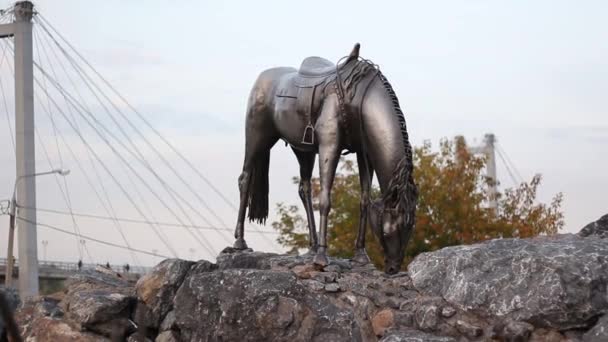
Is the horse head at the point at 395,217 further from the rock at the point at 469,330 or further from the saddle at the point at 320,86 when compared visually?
the rock at the point at 469,330

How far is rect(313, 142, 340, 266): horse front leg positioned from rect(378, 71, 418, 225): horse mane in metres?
0.58

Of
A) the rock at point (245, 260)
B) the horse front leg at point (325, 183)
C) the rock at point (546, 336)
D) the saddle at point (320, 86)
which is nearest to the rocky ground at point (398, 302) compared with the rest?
the rock at point (546, 336)

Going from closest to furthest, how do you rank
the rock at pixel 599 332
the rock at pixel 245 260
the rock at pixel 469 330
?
the rock at pixel 599 332 < the rock at pixel 469 330 < the rock at pixel 245 260

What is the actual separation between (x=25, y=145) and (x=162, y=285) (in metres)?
16.0

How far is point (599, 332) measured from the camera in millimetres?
8586

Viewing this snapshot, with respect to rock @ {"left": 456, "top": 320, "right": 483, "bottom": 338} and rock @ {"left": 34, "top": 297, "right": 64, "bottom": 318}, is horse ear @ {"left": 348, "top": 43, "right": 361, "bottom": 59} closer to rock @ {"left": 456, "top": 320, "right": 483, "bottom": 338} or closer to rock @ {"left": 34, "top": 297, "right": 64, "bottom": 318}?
rock @ {"left": 456, "top": 320, "right": 483, "bottom": 338}

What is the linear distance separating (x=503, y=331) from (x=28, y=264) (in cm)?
1817

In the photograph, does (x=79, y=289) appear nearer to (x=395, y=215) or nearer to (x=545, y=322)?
(x=395, y=215)

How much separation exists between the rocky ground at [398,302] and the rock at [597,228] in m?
0.02

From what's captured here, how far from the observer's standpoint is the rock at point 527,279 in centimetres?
895

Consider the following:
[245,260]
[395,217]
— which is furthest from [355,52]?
[245,260]

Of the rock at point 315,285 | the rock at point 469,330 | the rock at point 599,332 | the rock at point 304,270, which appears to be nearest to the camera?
the rock at point 599,332

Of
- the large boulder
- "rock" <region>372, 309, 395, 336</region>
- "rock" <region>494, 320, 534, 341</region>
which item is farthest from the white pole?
"rock" <region>494, 320, 534, 341</region>

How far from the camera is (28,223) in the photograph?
2525 cm
